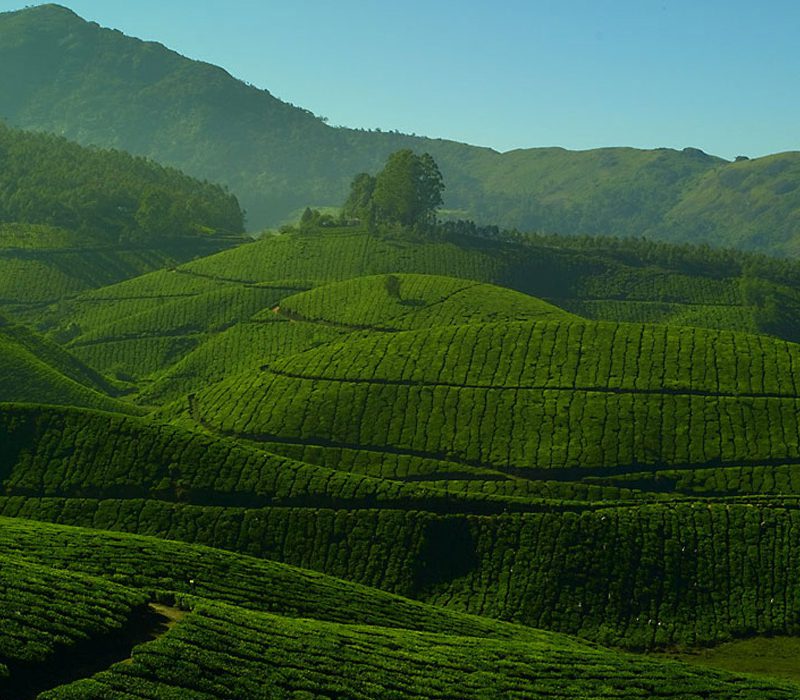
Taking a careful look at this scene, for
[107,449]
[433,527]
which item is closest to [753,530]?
[433,527]

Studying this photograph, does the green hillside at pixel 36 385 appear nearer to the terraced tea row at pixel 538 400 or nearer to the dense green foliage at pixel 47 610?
the terraced tea row at pixel 538 400

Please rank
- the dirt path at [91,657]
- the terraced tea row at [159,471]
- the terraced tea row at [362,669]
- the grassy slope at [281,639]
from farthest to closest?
the terraced tea row at [159,471], the grassy slope at [281,639], the terraced tea row at [362,669], the dirt path at [91,657]

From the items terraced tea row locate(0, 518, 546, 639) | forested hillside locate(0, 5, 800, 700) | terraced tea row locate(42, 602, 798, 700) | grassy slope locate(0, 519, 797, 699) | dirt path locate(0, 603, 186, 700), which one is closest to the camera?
dirt path locate(0, 603, 186, 700)

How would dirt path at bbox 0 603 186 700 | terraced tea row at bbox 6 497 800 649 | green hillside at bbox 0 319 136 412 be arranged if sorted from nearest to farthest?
1. dirt path at bbox 0 603 186 700
2. terraced tea row at bbox 6 497 800 649
3. green hillside at bbox 0 319 136 412

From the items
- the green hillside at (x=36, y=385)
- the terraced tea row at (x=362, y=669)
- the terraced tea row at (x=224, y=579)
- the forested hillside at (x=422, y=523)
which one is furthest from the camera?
the green hillside at (x=36, y=385)

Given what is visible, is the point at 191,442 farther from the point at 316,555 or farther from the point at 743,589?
the point at 743,589

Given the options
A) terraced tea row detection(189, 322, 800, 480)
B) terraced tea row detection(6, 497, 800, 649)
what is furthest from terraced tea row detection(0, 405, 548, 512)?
terraced tea row detection(189, 322, 800, 480)

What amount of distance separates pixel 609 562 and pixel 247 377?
77.8 m

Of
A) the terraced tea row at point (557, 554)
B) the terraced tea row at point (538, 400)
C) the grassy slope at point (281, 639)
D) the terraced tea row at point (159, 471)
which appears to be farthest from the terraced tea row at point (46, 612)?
the terraced tea row at point (538, 400)

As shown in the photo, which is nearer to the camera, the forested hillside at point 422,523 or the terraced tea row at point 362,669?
the terraced tea row at point 362,669

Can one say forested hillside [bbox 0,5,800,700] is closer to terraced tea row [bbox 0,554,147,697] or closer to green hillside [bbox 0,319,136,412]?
terraced tea row [bbox 0,554,147,697]

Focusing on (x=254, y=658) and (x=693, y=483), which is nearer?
(x=254, y=658)

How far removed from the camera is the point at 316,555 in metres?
98.4

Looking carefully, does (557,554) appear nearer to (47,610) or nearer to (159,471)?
(159,471)
